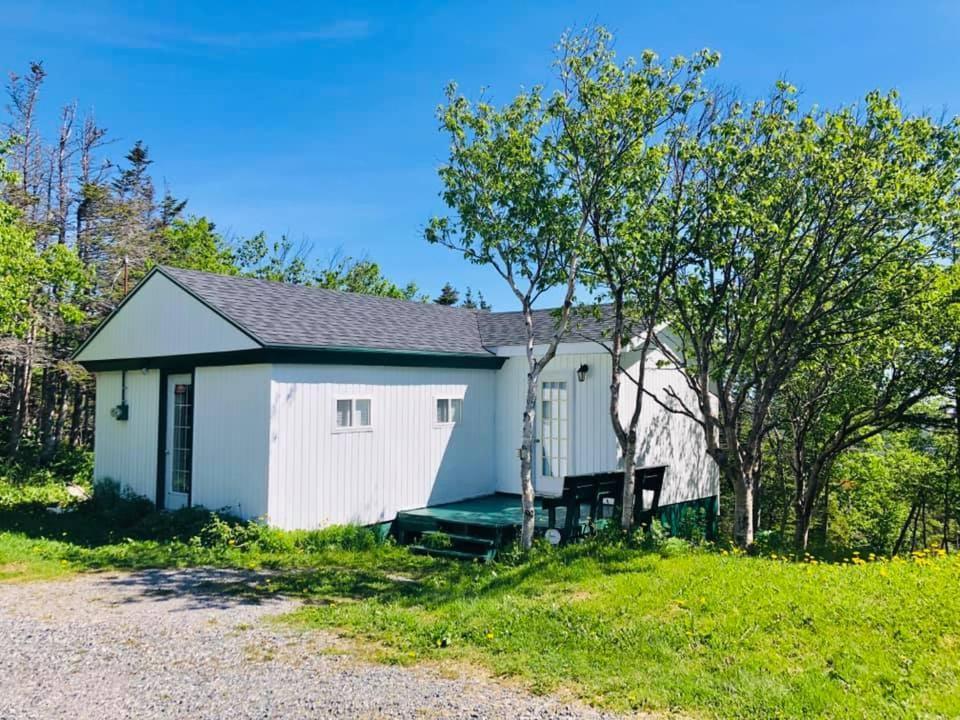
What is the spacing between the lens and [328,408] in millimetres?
10445

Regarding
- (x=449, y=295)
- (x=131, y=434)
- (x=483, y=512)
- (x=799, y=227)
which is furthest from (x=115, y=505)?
(x=449, y=295)

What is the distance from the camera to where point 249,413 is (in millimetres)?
10055

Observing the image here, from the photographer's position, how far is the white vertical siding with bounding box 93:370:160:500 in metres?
11.9

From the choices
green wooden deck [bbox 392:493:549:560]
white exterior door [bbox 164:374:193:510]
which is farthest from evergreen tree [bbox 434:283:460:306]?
green wooden deck [bbox 392:493:549:560]

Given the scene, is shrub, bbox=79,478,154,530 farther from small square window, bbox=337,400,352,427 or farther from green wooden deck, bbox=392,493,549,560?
green wooden deck, bbox=392,493,549,560

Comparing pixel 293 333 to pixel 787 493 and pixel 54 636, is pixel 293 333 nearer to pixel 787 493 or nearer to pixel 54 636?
pixel 54 636

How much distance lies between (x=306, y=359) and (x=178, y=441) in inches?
123

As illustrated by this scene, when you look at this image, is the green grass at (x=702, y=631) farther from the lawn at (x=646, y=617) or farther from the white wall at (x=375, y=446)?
the white wall at (x=375, y=446)

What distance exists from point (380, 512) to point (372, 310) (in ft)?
14.1

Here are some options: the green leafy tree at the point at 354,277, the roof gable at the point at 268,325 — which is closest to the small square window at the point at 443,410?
the roof gable at the point at 268,325

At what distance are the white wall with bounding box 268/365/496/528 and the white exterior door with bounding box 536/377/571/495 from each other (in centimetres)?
108

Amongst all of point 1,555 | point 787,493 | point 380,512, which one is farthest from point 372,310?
point 787,493

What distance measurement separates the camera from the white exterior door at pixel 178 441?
11219mm

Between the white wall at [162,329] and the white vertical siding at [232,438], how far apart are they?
1.51 feet
